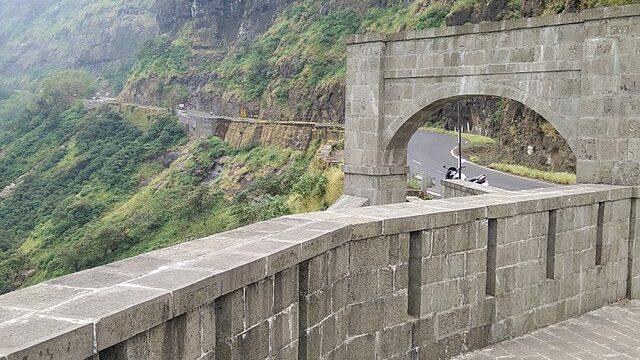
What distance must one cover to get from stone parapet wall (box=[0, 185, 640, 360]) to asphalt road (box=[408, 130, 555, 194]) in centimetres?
1238

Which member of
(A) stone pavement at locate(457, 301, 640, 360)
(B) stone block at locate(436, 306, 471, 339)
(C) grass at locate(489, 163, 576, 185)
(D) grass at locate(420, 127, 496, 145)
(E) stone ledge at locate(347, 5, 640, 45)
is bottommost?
(A) stone pavement at locate(457, 301, 640, 360)

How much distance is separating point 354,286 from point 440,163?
23.6m

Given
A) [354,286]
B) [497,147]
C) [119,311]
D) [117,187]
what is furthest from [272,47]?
[119,311]

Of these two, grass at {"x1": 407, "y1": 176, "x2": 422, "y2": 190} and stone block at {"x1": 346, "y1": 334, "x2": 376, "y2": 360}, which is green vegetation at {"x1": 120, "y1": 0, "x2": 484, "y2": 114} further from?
stone block at {"x1": 346, "y1": 334, "x2": 376, "y2": 360}

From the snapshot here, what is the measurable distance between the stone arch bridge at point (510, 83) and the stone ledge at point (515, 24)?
0.06ft

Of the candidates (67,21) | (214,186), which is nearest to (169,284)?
(214,186)

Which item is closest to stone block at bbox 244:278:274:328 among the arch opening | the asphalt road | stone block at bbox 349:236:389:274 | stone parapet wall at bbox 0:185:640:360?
stone parapet wall at bbox 0:185:640:360

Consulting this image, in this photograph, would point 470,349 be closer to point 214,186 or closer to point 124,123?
point 214,186

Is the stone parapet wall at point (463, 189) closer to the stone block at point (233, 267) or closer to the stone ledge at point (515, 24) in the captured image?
the stone ledge at point (515, 24)

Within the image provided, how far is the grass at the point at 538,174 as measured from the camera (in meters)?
19.5

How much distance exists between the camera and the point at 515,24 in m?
11.5

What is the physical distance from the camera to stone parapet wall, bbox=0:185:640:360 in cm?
279

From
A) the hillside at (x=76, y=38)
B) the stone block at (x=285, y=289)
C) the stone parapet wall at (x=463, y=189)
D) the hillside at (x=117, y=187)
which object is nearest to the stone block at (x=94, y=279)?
the stone block at (x=285, y=289)

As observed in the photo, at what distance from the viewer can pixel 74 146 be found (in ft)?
216
